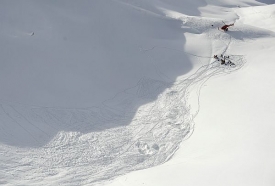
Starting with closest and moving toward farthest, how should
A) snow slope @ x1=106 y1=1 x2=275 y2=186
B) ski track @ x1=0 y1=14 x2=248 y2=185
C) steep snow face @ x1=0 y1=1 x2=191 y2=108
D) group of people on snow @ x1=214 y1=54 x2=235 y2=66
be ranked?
snow slope @ x1=106 y1=1 x2=275 y2=186 < ski track @ x1=0 y1=14 x2=248 y2=185 < steep snow face @ x1=0 y1=1 x2=191 y2=108 < group of people on snow @ x1=214 y1=54 x2=235 y2=66

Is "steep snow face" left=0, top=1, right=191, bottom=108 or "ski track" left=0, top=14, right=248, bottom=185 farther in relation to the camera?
"steep snow face" left=0, top=1, right=191, bottom=108

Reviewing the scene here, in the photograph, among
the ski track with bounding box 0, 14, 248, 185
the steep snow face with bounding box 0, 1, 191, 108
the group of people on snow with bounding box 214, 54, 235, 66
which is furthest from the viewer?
the group of people on snow with bounding box 214, 54, 235, 66

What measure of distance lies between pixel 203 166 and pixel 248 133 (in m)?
2.35

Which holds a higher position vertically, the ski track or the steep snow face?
the steep snow face

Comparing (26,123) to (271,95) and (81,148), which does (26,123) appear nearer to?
(81,148)

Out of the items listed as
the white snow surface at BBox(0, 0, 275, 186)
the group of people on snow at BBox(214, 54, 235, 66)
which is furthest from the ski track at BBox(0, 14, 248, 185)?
the group of people on snow at BBox(214, 54, 235, 66)

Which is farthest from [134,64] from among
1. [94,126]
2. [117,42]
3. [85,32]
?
[94,126]

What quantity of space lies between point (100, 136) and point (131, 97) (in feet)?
8.61

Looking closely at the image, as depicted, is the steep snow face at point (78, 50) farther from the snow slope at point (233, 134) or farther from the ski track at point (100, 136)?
the snow slope at point (233, 134)

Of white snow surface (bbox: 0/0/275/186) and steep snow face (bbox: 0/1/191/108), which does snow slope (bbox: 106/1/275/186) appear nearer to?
white snow surface (bbox: 0/0/275/186)

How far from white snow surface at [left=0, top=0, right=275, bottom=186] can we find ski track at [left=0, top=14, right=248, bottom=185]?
0.04 meters

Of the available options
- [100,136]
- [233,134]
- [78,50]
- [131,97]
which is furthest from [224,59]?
[100,136]

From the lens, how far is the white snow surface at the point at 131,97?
11961 millimetres

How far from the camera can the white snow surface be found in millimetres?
11961
